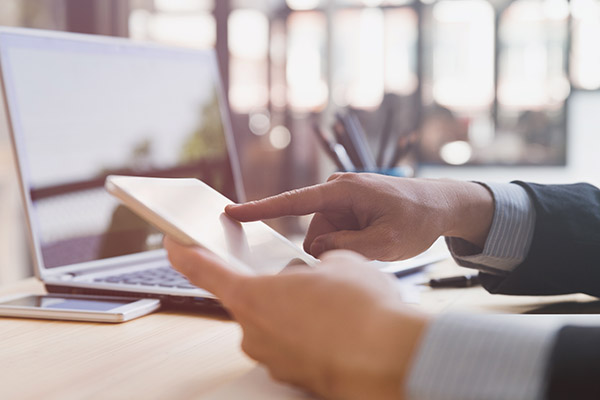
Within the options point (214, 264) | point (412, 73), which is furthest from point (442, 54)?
point (214, 264)

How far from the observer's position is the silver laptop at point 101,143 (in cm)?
79

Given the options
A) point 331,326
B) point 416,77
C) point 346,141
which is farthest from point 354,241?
point 416,77

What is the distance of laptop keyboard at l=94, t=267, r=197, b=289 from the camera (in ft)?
2.43

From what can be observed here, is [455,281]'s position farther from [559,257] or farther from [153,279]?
[153,279]

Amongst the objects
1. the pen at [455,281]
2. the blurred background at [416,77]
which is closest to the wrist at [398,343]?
the pen at [455,281]

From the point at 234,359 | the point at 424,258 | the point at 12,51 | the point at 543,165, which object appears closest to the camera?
the point at 234,359

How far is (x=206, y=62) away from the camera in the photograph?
1.11 meters

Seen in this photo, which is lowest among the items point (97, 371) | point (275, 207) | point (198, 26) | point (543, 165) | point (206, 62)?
point (543, 165)

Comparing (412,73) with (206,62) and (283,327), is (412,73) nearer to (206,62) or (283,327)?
(206,62)

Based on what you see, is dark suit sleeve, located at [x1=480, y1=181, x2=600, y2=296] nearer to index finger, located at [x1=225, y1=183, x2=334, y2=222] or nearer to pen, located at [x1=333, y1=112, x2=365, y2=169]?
index finger, located at [x1=225, y1=183, x2=334, y2=222]

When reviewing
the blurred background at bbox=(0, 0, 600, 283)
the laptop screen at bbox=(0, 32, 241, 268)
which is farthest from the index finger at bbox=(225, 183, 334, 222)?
the blurred background at bbox=(0, 0, 600, 283)

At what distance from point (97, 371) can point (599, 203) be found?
63cm

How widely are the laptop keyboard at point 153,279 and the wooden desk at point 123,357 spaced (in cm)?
6

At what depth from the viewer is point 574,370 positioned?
1.17ft
